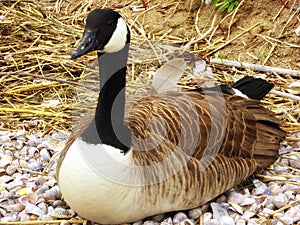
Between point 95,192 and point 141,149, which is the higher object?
point 141,149

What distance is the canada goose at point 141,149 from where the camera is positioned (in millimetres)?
2791

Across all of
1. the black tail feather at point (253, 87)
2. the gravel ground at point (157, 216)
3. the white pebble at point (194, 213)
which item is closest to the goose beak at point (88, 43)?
the gravel ground at point (157, 216)

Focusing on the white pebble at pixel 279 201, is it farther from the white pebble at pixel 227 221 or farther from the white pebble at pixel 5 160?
the white pebble at pixel 5 160

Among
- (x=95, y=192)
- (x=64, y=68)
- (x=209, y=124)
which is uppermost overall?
(x=209, y=124)

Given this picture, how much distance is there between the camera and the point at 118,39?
2812 millimetres

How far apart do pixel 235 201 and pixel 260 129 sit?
596mm

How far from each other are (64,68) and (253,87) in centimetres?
171

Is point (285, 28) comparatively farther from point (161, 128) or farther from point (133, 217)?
point (133, 217)

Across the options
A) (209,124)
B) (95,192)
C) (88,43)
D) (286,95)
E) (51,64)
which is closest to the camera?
(88,43)

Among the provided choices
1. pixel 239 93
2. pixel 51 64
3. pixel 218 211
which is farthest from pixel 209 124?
pixel 51 64

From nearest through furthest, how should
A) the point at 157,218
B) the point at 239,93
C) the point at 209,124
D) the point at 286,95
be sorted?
1. the point at 157,218
2. the point at 209,124
3. the point at 239,93
4. the point at 286,95

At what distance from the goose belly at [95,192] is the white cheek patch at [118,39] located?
1.67 ft

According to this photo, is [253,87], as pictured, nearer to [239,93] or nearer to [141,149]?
[239,93]

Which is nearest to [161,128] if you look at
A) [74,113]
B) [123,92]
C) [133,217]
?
[123,92]
